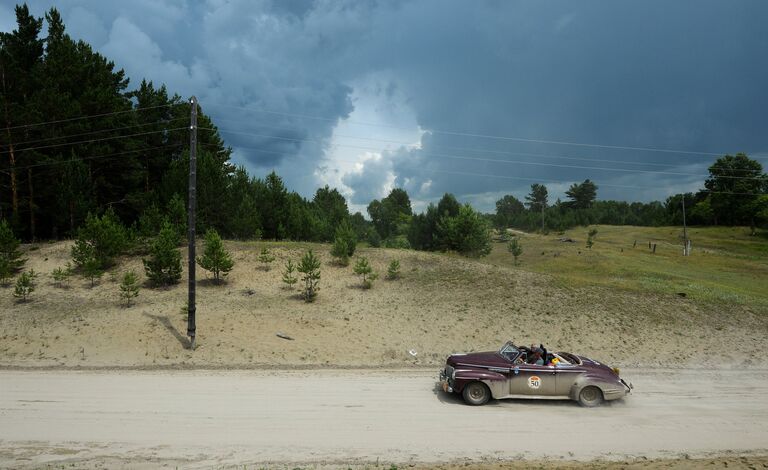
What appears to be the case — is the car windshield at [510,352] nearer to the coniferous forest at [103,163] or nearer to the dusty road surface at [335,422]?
the dusty road surface at [335,422]

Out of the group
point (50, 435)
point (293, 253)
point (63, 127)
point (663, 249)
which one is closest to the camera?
point (50, 435)

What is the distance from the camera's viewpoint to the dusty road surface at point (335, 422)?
8.65 meters

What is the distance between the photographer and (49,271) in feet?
87.1

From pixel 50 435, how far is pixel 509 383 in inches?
439

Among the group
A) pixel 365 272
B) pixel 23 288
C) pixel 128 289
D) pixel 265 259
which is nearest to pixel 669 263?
pixel 365 272

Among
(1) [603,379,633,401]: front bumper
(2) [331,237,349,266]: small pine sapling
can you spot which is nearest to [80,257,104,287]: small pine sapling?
(2) [331,237,349,266]: small pine sapling

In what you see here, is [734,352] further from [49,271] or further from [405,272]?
[49,271]

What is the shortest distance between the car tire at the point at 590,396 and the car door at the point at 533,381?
771 mm

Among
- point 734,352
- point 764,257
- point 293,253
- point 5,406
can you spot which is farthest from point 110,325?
point 764,257

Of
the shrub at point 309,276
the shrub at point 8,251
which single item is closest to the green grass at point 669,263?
the shrub at point 309,276

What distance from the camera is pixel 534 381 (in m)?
11.8

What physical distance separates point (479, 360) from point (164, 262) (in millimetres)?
19217

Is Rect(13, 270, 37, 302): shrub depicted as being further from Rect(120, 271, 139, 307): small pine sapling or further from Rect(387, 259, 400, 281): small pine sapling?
Rect(387, 259, 400, 281): small pine sapling

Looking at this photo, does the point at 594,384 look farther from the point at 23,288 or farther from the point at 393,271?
the point at 23,288
